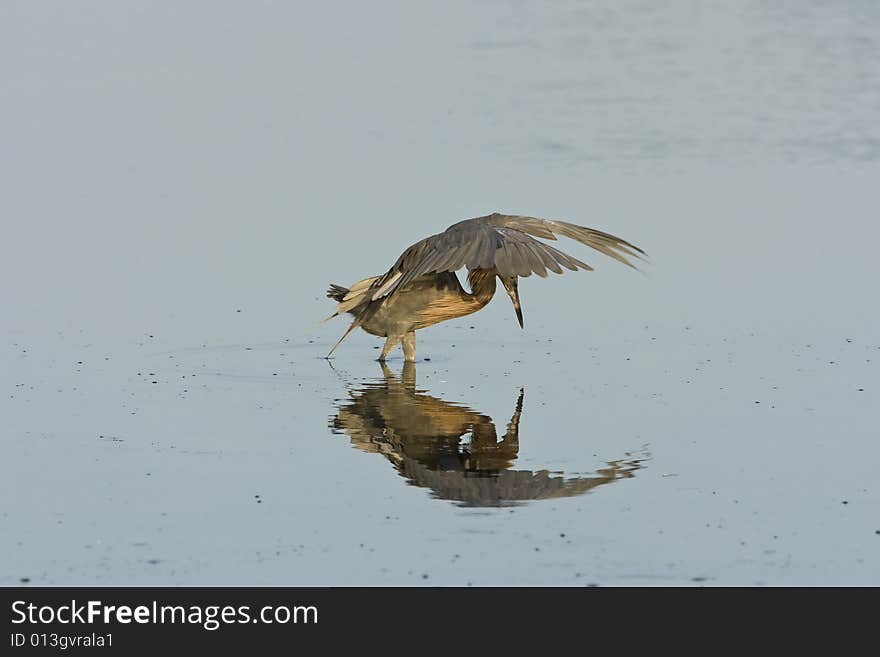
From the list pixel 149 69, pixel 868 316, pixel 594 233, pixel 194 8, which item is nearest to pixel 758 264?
pixel 868 316

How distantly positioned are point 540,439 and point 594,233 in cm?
327

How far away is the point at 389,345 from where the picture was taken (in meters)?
14.4

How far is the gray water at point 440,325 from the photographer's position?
30.8 ft

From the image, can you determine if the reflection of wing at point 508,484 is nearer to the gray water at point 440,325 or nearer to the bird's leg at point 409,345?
the gray water at point 440,325

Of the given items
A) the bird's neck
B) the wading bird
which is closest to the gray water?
the wading bird

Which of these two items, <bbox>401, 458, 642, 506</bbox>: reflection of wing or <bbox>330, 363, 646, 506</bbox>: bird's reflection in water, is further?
<bbox>330, 363, 646, 506</bbox>: bird's reflection in water

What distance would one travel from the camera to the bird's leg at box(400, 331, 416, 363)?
1430 centimetres

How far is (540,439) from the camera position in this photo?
1141 centimetres

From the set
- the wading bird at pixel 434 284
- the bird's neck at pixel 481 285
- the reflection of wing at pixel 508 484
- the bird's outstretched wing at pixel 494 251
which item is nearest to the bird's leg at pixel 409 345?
the wading bird at pixel 434 284

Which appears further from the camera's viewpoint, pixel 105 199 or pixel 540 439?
pixel 105 199

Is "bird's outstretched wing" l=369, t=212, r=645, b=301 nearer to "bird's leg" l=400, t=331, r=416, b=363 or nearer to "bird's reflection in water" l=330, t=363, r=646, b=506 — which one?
"bird's leg" l=400, t=331, r=416, b=363

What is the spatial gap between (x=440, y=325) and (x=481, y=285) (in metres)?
2.09

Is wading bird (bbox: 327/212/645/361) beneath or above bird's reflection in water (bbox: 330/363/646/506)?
above

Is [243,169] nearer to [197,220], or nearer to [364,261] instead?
[197,220]
